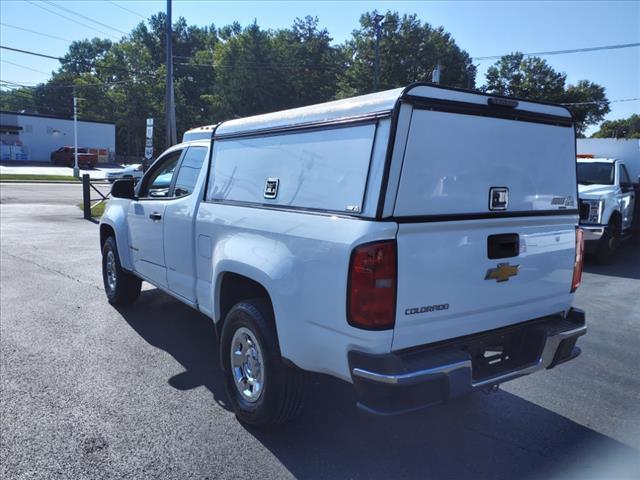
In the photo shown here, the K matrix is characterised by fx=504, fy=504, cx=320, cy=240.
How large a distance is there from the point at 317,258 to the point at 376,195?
18.9 inches

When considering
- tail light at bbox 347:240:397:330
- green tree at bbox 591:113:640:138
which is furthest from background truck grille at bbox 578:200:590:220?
green tree at bbox 591:113:640:138

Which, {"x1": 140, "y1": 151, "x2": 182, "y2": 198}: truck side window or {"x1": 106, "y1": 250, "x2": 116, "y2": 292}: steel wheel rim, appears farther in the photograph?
{"x1": 106, "y1": 250, "x2": 116, "y2": 292}: steel wheel rim

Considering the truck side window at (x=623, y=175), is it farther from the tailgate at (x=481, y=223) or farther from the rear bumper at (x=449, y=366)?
the rear bumper at (x=449, y=366)

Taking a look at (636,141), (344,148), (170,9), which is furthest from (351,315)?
(170,9)

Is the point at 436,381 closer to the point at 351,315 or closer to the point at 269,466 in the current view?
the point at 351,315

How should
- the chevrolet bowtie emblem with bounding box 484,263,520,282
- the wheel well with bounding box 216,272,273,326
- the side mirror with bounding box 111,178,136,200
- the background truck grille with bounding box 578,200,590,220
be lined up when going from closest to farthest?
the chevrolet bowtie emblem with bounding box 484,263,520,282 < the wheel well with bounding box 216,272,273,326 < the side mirror with bounding box 111,178,136,200 < the background truck grille with bounding box 578,200,590,220

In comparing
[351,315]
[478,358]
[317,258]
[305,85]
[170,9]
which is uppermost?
[305,85]

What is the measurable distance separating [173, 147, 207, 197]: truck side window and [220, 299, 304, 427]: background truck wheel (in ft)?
4.78

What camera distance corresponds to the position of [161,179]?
17.4ft

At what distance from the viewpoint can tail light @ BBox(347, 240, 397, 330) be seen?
2508 mm

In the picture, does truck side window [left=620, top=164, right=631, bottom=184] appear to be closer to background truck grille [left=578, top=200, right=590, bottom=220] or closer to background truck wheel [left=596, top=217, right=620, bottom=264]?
background truck wheel [left=596, top=217, right=620, bottom=264]

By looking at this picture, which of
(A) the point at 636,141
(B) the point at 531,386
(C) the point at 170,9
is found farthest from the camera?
(C) the point at 170,9

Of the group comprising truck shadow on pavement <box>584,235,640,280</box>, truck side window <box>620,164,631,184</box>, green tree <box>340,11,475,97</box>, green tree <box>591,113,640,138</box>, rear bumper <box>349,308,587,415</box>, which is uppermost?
green tree <box>340,11,475,97</box>

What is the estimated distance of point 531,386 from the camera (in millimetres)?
4176
